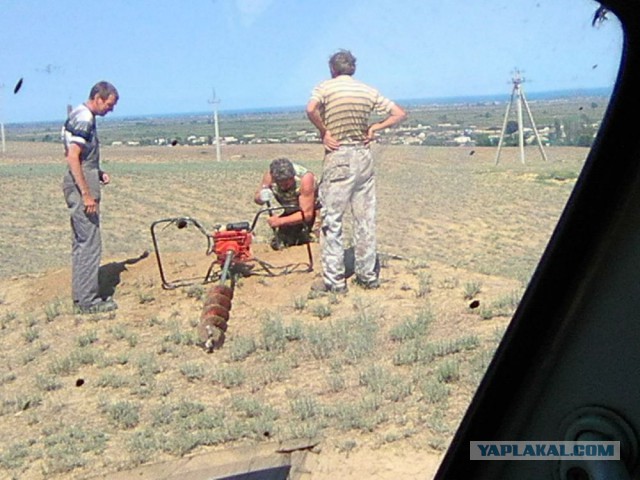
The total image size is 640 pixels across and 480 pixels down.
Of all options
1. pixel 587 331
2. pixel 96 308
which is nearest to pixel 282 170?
pixel 96 308

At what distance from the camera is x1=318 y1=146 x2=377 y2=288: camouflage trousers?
8289 millimetres

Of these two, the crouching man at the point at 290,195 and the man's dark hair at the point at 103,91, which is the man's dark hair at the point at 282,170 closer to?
the crouching man at the point at 290,195

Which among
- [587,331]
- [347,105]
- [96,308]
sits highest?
[347,105]

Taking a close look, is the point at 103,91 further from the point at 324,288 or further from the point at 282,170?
the point at 324,288

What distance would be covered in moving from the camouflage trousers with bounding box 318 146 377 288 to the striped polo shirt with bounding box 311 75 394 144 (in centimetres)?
15

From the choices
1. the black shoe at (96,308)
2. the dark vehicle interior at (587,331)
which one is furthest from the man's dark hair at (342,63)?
the dark vehicle interior at (587,331)

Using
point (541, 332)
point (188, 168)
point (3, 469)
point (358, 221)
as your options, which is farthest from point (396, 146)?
point (188, 168)

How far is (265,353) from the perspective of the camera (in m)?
7.21

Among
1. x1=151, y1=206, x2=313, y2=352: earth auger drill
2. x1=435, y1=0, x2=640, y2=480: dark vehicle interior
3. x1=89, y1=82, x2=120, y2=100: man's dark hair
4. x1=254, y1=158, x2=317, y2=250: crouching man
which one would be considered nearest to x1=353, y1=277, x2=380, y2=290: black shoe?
x1=151, y1=206, x2=313, y2=352: earth auger drill

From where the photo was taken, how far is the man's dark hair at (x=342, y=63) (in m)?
7.79

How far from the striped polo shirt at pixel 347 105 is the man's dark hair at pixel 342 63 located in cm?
4

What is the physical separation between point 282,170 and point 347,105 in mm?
1576

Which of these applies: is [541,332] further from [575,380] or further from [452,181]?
[452,181]

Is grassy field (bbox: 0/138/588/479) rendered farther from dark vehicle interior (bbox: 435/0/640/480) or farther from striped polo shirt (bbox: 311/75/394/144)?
striped polo shirt (bbox: 311/75/394/144)
